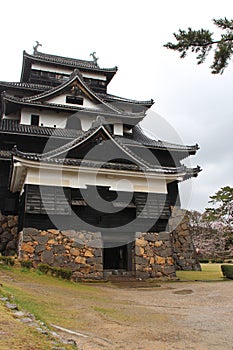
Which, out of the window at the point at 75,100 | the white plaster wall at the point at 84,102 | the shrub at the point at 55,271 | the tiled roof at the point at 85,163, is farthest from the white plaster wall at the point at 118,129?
the shrub at the point at 55,271

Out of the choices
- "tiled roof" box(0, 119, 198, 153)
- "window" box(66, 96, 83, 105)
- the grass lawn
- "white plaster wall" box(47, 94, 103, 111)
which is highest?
"window" box(66, 96, 83, 105)

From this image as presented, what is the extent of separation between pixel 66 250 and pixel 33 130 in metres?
8.84

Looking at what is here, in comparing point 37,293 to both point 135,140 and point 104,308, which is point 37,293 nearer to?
point 104,308

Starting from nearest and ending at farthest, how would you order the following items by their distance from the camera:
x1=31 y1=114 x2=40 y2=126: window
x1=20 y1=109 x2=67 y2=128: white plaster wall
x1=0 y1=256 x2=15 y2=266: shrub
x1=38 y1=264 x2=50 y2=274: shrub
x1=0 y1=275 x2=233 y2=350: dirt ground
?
x1=0 y1=275 x2=233 y2=350: dirt ground → x1=0 y1=256 x2=15 y2=266: shrub → x1=38 y1=264 x2=50 y2=274: shrub → x1=20 y1=109 x2=67 y2=128: white plaster wall → x1=31 y1=114 x2=40 y2=126: window

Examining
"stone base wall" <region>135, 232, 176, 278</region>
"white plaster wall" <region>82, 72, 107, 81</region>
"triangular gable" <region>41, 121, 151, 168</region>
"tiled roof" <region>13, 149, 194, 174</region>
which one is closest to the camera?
"tiled roof" <region>13, 149, 194, 174</region>

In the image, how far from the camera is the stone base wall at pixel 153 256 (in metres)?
14.5

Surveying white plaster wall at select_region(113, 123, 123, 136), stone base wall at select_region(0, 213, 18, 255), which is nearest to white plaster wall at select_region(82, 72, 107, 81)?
white plaster wall at select_region(113, 123, 123, 136)

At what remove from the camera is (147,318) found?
688cm

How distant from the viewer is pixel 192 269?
814 inches

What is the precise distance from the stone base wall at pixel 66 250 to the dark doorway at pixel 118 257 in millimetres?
1552

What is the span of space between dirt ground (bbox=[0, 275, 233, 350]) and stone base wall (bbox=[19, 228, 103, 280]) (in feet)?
6.64

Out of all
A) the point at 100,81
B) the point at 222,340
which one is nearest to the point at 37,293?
the point at 222,340

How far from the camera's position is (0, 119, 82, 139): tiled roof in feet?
61.2

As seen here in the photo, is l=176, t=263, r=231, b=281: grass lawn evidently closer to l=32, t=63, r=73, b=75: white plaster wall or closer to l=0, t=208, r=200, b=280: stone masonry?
l=0, t=208, r=200, b=280: stone masonry
